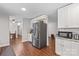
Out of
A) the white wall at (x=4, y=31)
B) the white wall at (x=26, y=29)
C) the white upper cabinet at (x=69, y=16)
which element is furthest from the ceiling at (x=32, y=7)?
the white wall at (x=26, y=29)

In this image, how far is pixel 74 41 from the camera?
7.52 ft

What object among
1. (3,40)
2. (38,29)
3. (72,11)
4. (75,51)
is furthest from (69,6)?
(3,40)

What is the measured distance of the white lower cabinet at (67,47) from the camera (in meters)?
2.25

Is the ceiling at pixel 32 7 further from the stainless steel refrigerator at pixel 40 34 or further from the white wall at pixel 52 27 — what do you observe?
the stainless steel refrigerator at pixel 40 34

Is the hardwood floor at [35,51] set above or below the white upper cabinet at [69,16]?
below

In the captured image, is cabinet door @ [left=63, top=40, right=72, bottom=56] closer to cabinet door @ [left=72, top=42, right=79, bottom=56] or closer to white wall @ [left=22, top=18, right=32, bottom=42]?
cabinet door @ [left=72, top=42, right=79, bottom=56]

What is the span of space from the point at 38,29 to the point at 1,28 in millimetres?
1771

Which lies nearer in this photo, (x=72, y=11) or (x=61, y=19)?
(x=72, y=11)

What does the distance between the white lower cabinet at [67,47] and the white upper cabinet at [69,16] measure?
496 millimetres

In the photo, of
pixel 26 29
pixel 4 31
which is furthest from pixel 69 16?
pixel 26 29

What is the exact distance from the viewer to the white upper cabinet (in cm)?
251

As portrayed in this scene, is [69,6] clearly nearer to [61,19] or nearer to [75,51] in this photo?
[61,19]

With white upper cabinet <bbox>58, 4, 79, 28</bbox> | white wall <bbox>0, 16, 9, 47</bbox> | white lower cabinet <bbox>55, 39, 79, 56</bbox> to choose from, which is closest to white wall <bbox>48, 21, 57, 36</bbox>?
white upper cabinet <bbox>58, 4, 79, 28</bbox>

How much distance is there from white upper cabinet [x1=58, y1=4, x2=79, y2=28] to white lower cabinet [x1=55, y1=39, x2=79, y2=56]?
0.50 metres
